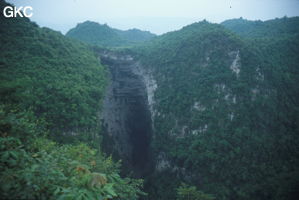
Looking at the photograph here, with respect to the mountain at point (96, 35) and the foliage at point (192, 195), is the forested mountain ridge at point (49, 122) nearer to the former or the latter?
the foliage at point (192, 195)

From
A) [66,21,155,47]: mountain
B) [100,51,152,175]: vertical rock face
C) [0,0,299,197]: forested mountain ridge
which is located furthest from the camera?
[66,21,155,47]: mountain

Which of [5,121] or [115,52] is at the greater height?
[115,52]

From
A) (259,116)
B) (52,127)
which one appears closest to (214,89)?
(259,116)

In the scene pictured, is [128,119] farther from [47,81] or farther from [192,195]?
[192,195]

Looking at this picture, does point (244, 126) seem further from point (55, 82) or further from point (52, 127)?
point (55, 82)

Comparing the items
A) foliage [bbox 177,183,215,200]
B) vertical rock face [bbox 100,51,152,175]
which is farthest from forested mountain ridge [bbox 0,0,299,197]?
vertical rock face [bbox 100,51,152,175]

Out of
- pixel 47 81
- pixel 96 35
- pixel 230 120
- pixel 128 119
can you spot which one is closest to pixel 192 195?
pixel 230 120

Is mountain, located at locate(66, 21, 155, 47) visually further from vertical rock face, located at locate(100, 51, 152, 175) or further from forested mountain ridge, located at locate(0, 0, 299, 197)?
forested mountain ridge, located at locate(0, 0, 299, 197)
